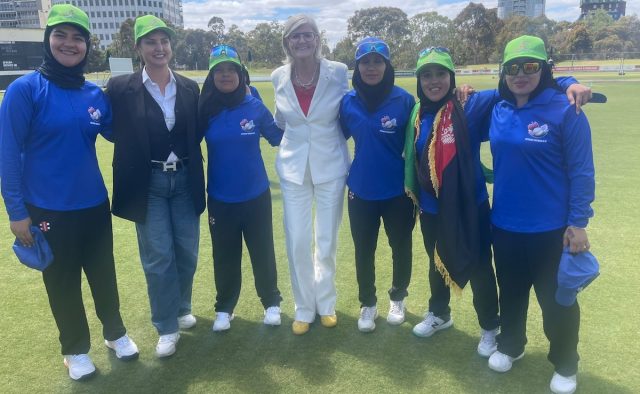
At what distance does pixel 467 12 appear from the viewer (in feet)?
221

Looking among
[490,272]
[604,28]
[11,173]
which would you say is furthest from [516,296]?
[604,28]

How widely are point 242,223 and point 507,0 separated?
17492 centimetres

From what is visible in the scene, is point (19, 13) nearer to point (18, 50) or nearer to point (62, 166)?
point (18, 50)

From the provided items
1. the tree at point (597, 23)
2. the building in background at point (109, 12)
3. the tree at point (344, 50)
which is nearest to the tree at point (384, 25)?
the tree at point (344, 50)

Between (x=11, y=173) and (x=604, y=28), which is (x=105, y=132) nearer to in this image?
(x=11, y=173)

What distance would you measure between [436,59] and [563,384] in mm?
2130

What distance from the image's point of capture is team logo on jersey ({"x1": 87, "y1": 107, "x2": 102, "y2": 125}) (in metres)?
3.05

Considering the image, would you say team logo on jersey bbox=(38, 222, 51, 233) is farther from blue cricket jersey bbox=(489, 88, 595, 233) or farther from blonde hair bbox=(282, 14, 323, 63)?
blue cricket jersey bbox=(489, 88, 595, 233)

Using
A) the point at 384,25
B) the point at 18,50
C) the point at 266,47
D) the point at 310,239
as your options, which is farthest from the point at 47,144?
the point at 384,25

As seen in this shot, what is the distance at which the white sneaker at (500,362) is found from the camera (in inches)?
125

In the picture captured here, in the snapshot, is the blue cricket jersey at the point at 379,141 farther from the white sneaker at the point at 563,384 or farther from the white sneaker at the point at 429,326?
the white sneaker at the point at 563,384

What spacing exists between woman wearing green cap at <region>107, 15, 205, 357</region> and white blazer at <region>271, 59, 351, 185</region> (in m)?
0.65

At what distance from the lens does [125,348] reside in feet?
11.3

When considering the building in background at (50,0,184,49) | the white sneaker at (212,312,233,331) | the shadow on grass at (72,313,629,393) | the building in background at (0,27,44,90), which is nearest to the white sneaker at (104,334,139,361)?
the shadow on grass at (72,313,629,393)
